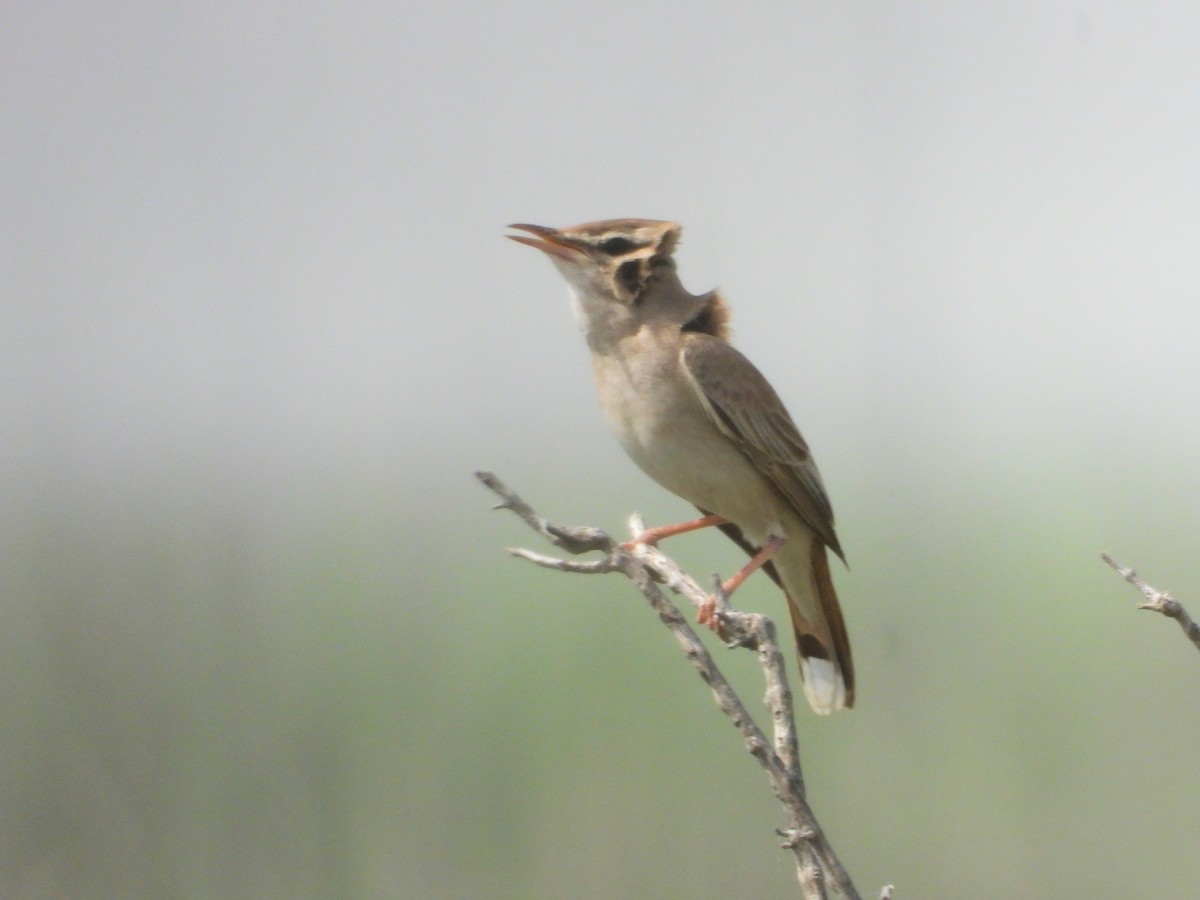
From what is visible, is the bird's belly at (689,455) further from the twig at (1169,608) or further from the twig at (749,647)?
the twig at (1169,608)

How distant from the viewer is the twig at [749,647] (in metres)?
1.38

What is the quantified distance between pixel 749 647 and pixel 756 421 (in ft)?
2.93

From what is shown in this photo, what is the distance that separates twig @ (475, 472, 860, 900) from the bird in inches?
21.3

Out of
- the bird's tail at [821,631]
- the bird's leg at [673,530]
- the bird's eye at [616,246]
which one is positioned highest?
the bird's eye at [616,246]

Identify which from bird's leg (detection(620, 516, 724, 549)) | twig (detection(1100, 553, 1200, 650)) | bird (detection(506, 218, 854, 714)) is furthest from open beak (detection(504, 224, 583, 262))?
twig (detection(1100, 553, 1200, 650))

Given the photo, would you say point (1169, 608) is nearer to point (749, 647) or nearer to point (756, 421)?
point (749, 647)

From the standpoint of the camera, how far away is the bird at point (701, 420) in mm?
2629

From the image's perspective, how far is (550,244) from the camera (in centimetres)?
268

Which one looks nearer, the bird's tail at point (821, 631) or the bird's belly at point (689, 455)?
the bird's belly at point (689, 455)

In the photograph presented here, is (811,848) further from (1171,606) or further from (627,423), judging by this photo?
(627,423)

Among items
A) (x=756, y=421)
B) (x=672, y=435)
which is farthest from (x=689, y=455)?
(x=756, y=421)

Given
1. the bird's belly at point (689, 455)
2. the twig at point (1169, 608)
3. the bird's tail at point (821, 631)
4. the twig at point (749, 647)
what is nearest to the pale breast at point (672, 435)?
the bird's belly at point (689, 455)

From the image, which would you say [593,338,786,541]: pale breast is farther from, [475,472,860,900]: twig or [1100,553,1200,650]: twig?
[1100,553,1200,650]: twig

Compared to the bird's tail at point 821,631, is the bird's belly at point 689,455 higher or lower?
higher
